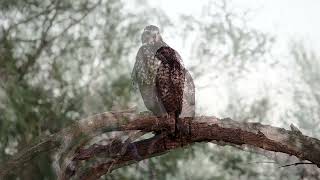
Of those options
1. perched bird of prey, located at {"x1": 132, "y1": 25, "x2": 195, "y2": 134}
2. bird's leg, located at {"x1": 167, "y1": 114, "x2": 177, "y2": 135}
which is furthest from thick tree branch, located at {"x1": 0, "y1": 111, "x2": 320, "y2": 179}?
perched bird of prey, located at {"x1": 132, "y1": 25, "x2": 195, "y2": 134}

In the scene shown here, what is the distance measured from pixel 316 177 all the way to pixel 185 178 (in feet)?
17.3

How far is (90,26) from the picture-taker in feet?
26.5

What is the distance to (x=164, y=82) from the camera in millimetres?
2904

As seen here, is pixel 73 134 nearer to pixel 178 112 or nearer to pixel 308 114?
pixel 178 112

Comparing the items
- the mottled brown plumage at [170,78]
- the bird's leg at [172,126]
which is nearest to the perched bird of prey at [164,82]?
the mottled brown plumage at [170,78]

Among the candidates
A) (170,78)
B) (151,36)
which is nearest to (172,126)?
(170,78)

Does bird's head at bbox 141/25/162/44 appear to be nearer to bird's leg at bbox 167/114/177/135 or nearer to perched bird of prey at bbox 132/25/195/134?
perched bird of prey at bbox 132/25/195/134

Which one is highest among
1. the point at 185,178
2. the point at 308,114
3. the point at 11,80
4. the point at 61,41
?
the point at 61,41

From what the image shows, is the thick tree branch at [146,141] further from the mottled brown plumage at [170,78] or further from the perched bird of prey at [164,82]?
the mottled brown plumage at [170,78]

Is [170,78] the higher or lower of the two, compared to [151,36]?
lower

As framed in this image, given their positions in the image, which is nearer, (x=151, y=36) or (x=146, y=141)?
(x=146, y=141)

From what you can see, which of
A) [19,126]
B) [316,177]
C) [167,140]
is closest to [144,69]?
[167,140]

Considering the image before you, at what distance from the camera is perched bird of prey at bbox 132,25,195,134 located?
9.14 ft

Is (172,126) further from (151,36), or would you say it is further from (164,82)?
(151,36)
